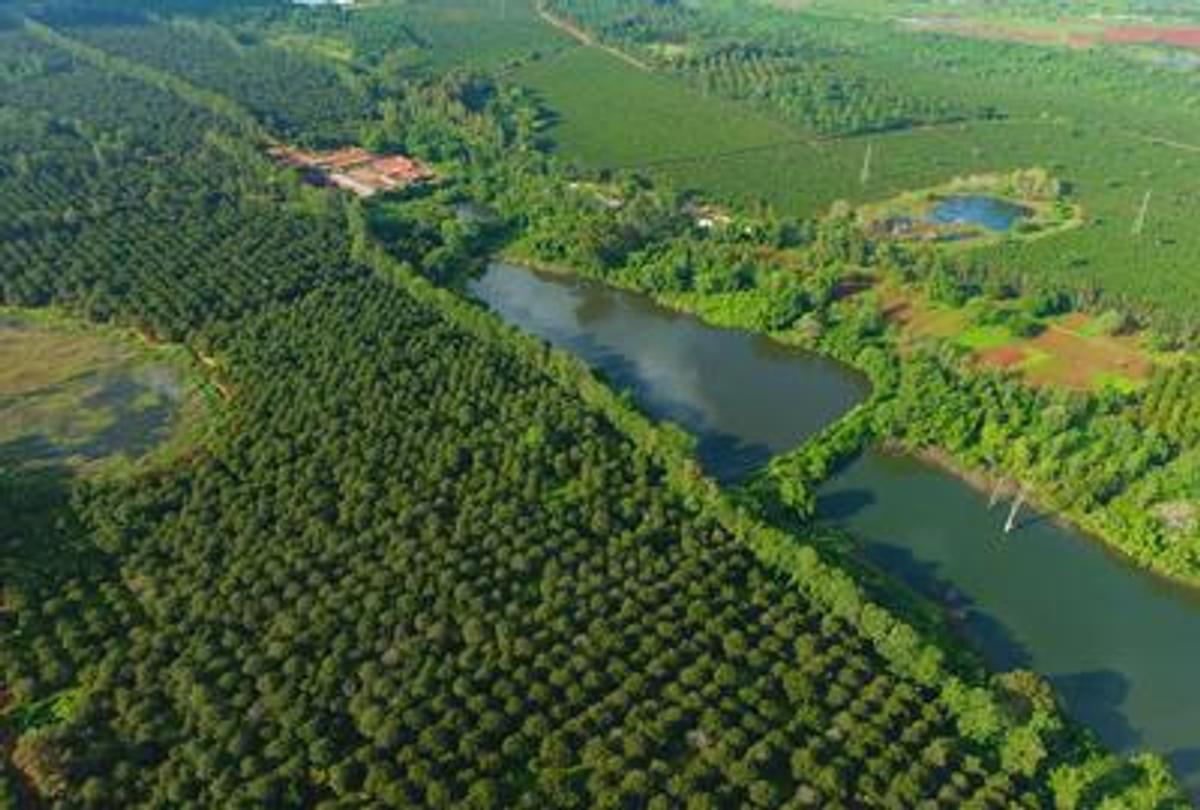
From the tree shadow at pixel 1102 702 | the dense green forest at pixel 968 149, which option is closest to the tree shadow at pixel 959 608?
the tree shadow at pixel 1102 702

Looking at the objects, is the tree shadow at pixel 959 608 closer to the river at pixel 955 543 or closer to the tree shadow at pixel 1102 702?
the river at pixel 955 543

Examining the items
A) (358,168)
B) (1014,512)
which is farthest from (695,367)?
(358,168)

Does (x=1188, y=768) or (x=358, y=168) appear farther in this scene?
(x=358, y=168)

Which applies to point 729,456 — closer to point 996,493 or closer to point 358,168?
A: point 996,493

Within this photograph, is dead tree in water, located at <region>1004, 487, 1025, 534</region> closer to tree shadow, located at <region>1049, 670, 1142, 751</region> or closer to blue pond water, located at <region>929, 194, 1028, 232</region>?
tree shadow, located at <region>1049, 670, 1142, 751</region>

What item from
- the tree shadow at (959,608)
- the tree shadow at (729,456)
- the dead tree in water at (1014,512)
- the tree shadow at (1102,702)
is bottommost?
the tree shadow at (1102,702)

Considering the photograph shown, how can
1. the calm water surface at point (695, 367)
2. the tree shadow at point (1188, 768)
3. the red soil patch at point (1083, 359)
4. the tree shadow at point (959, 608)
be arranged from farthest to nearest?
the red soil patch at point (1083, 359)
the calm water surface at point (695, 367)
the tree shadow at point (959, 608)
the tree shadow at point (1188, 768)

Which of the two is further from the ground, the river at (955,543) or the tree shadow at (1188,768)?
the river at (955,543)
